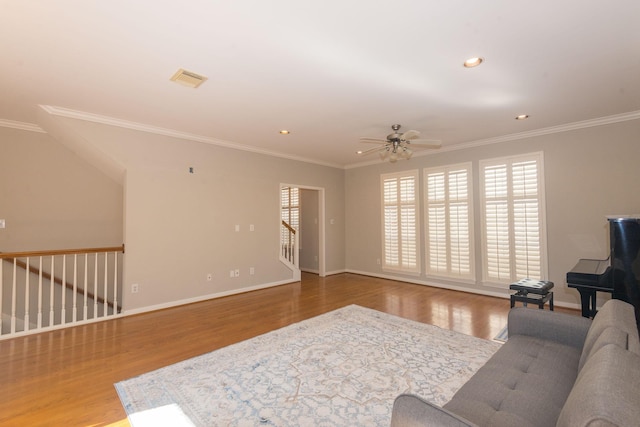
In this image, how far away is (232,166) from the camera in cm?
559

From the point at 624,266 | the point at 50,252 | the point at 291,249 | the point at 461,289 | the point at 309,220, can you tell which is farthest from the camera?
the point at 309,220

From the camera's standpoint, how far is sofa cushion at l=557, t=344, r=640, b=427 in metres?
0.88

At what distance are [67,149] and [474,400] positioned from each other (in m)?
6.37

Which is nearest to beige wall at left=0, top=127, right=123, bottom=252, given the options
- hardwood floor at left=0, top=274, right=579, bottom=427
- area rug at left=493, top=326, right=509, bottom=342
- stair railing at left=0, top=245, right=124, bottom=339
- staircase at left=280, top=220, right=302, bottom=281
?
stair railing at left=0, top=245, right=124, bottom=339

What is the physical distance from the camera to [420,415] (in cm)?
112

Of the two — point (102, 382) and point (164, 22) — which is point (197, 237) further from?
point (164, 22)

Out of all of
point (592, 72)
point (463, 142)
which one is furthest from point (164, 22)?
point (463, 142)

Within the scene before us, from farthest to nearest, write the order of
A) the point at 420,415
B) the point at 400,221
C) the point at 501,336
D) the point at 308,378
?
the point at 400,221 → the point at 501,336 → the point at 308,378 → the point at 420,415

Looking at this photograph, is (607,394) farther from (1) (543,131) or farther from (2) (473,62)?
(1) (543,131)

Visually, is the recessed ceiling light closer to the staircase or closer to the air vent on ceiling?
the air vent on ceiling

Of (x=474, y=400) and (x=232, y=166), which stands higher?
(x=232, y=166)

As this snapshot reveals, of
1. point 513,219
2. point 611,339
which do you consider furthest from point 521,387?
point 513,219

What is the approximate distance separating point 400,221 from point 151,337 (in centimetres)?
504

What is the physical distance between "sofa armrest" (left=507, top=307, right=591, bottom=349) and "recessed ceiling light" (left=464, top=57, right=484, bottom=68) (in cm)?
224
